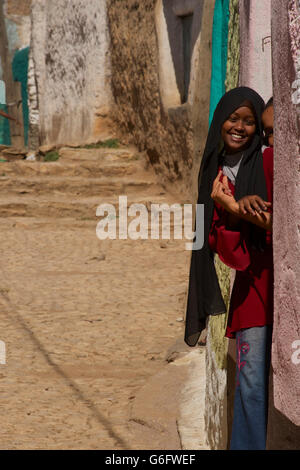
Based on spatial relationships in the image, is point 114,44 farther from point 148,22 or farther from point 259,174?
point 259,174

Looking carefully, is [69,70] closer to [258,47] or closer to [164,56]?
[164,56]

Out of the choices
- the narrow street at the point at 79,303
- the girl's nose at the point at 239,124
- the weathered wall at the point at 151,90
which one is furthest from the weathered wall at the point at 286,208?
the weathered wall at the point at 151,90

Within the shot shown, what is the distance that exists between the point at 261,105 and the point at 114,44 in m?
10.0

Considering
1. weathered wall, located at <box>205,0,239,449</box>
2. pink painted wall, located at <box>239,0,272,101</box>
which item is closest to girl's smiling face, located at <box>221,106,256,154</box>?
pink painted wall, located at <box>239,0,272,101</box>

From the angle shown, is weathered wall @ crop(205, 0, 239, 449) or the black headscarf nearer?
the black headscarf

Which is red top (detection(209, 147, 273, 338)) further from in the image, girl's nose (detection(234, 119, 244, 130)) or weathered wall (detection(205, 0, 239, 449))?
weathered wall (detection(205, 0, 239, 449))

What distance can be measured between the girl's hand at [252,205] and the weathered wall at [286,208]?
0.10m

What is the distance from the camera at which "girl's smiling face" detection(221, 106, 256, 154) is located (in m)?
2.66

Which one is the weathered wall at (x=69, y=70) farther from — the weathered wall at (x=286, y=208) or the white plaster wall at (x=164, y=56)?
the weathered wall at (x=286, y=208)

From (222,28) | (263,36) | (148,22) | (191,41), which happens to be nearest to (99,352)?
(222,28)

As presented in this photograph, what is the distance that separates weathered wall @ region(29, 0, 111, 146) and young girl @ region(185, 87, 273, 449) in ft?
33.3

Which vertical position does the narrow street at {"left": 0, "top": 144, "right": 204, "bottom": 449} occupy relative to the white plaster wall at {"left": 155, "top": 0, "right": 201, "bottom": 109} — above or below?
below

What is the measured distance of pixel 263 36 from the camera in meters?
3.24

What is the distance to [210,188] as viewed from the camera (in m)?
2.74
